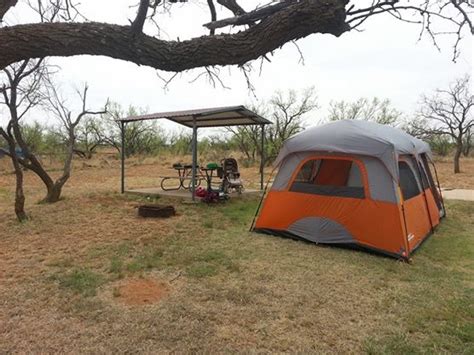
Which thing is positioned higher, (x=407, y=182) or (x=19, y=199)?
(x=407, y=182)

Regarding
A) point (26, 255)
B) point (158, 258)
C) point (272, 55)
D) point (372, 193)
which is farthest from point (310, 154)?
point (26, 255)

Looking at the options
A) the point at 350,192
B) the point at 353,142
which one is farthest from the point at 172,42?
the point at 350,192

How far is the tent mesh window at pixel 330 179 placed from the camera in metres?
5.07

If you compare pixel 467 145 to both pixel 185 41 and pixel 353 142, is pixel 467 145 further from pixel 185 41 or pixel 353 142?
pixel 185 41

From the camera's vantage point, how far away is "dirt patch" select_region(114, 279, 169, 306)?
338 centimetres

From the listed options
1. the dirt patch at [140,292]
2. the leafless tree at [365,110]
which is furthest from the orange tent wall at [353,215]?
the leafless tree at [365,110]

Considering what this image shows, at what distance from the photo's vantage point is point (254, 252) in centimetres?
482

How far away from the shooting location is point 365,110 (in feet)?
77.6

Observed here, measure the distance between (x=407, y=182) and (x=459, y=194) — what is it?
5729 mm

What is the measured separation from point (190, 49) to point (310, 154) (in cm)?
335

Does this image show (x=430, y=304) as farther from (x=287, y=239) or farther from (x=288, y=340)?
(x=287, y=239)

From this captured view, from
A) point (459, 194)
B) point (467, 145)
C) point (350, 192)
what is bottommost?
point (459, 194)

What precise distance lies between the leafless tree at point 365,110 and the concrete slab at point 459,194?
13416mm

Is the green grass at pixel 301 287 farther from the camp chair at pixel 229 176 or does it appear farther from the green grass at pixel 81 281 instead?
the camp chair at pixel 229 176
